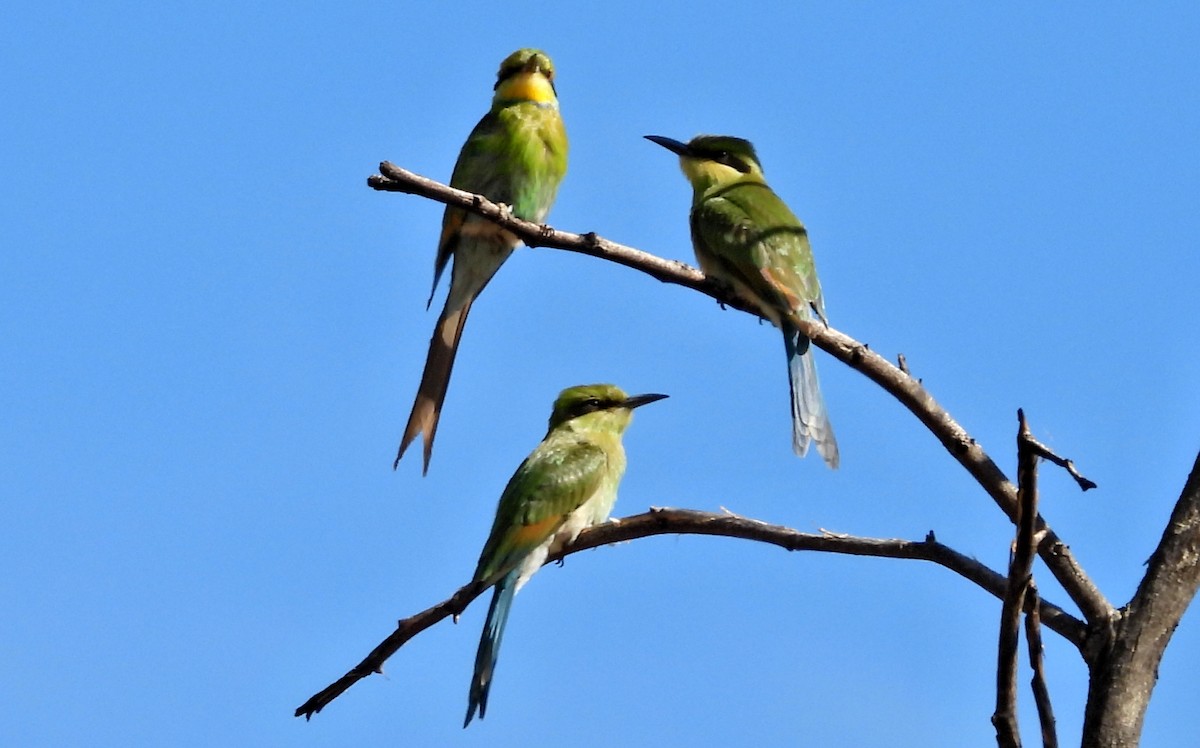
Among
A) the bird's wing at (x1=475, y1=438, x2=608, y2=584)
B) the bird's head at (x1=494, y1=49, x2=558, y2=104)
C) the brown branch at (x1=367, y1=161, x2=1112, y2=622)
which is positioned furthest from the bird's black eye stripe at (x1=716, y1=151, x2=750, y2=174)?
the brown branch at (x1=367, y1=161, x2=1112, y2=622)

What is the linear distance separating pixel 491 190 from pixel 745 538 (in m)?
2.33

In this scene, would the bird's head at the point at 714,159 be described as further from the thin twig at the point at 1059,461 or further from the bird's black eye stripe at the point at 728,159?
the thin twig at the point at 1059,461

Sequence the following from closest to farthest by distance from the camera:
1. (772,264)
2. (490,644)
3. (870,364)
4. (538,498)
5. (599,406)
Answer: (870,364) < (490,644) < (772,264) < (538,498) < (599,406)

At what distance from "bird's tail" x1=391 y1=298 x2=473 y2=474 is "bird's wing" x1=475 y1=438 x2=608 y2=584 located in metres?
0.42

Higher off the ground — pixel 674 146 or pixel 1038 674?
pixel 674 146

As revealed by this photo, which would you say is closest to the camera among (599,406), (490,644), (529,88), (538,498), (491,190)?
(490,644)

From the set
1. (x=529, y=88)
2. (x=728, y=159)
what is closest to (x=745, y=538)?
(x=728, y=159)

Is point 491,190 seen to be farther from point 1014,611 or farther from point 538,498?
point 1014,611

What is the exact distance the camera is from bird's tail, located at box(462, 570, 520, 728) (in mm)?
3271

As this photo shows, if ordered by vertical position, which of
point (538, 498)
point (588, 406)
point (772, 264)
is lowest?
point (538, 498)

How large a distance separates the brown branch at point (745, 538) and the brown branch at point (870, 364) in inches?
2.4

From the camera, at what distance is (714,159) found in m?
4.55

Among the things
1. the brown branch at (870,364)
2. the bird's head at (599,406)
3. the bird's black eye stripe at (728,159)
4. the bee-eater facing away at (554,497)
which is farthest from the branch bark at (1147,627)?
the bird's black eye stripe at (728,159)

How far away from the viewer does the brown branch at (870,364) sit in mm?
2303
